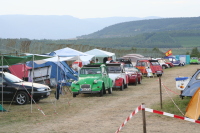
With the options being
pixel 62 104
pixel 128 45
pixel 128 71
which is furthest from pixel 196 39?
pixel 62 104

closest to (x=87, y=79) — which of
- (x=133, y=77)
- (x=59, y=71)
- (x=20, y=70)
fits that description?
(x=20, y=70)

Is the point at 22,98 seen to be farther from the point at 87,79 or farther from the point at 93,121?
the point at 93,121

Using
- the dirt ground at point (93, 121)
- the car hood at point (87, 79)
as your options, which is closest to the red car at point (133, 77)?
the car hood at point (87, 79)

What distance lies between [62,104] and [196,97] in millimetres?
6819

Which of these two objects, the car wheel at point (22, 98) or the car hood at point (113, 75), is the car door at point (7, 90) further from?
the car hood at point (113, 75)

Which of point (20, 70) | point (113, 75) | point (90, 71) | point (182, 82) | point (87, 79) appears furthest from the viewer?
point (20, 70)

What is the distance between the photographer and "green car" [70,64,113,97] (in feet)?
69.4

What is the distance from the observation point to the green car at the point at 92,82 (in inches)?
833

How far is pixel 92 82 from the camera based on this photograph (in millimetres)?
21312

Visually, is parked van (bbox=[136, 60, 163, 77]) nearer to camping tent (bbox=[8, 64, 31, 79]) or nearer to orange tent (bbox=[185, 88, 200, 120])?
camping tent (bbox=[8, 64, 31, 79])

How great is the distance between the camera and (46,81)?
26.1m

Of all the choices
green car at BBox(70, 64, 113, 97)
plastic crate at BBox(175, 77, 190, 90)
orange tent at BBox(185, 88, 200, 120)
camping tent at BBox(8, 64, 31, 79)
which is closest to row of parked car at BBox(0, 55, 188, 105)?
green car at BBox(70, 64, 113, 97)

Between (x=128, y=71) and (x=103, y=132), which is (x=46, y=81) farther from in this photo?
(x=103, y=132)

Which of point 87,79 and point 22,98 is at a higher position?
point 87,79
